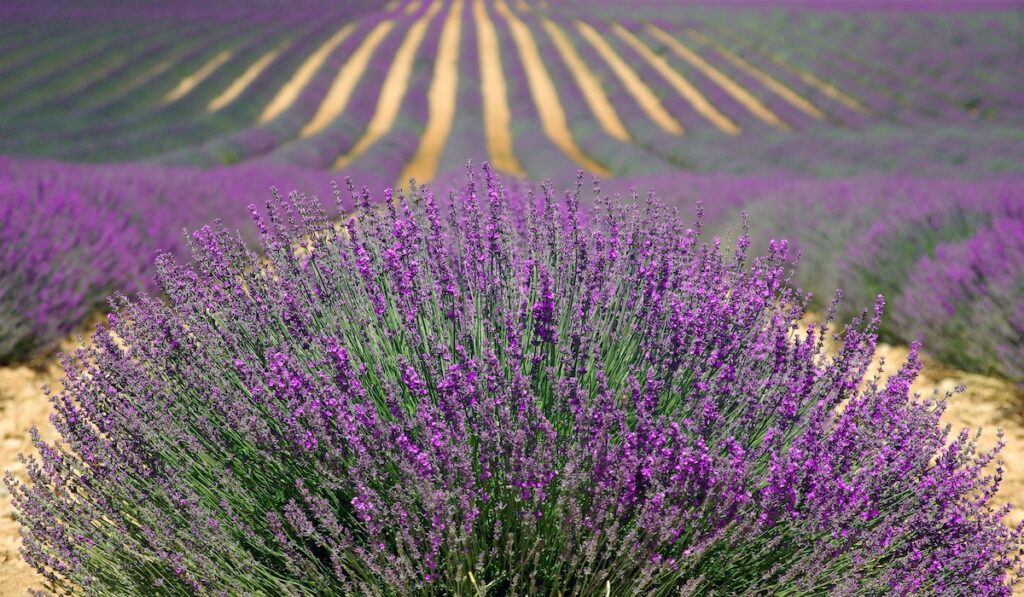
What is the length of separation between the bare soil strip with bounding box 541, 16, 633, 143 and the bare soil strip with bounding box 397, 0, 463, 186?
4.79m

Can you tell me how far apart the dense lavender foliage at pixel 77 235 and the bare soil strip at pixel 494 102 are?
6.38 meters

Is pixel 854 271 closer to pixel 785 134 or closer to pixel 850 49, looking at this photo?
pixel 785 134

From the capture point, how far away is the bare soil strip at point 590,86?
900 inches

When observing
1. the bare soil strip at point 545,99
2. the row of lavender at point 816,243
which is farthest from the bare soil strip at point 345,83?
the row of lavender at point 816,243

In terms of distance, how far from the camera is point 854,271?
5227 mm

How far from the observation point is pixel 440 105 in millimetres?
26312

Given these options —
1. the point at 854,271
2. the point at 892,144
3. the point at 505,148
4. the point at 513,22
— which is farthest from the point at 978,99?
the point at 513,22

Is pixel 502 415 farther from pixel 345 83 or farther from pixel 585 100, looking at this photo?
pixel 345 83

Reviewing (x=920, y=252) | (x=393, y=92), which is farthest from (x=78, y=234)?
(x=393, y=92)

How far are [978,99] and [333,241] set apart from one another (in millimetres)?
26591

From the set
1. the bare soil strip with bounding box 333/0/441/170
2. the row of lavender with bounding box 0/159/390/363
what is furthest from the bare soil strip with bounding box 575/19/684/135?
the row of lavender with bounding box 0/159/390/363

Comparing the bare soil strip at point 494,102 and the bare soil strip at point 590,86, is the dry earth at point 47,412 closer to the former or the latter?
the bare soil strip at point 494,102

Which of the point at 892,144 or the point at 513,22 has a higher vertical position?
the point at 513,22

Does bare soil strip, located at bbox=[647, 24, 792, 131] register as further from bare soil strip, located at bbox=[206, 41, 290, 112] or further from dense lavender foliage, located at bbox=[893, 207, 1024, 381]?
dense lavender foliage, located at bbox=[893, 207, 1024, 381]
